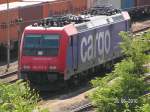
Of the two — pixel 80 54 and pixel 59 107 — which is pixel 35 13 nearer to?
pixel 80 54

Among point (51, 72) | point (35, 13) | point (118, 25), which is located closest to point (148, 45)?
point (51, 72)

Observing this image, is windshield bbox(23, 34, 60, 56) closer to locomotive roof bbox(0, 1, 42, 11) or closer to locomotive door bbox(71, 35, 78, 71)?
locomotive door bbox(71, 35, 78, 71)

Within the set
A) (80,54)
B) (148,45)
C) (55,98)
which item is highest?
(148,45)

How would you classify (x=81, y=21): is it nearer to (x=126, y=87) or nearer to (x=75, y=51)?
(x=75, y=51)

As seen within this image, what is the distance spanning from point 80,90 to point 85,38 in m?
2.27

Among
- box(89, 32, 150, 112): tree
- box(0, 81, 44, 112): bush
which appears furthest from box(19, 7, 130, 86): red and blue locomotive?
box(0, 81, 44, 112): bush

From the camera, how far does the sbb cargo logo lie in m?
25.0

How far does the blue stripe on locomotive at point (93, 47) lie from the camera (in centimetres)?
2414

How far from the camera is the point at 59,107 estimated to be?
21.4m

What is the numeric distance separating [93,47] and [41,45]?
307 cm

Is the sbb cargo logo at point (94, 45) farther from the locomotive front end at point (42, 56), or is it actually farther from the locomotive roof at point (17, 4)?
the locomotive roof at point (17, 4)

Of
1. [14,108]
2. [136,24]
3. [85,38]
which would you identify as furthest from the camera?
[136,24]

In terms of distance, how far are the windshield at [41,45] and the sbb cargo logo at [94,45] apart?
161 centimetres

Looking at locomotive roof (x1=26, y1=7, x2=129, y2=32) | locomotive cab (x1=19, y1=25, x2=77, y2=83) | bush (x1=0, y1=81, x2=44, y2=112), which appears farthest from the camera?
locomotive roof (x1=26, y1=7, x2=129, y2=32)
